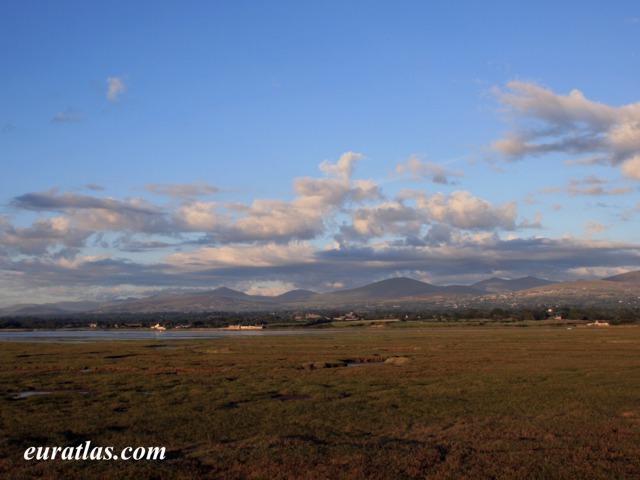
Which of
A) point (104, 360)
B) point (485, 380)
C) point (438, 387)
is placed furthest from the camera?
point (104, 360)

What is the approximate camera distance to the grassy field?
1712 cm

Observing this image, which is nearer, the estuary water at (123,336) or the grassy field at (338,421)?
the grassy field at (338,421)

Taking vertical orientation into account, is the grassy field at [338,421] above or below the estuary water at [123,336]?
above

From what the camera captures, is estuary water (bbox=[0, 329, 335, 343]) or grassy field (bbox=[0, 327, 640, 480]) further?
estuary water (bbox=[0, 329, 335, 343])

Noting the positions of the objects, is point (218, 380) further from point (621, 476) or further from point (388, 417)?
point (621, 476)

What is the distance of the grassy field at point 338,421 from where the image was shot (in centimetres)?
1712

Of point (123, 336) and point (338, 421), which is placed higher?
point (338, 421)

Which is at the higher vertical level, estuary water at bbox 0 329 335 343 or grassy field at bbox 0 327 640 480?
grassy field at bbox 0 327 640 480

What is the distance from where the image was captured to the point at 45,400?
30188mm

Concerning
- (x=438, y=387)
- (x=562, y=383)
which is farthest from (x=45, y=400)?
(x=562, y=383)

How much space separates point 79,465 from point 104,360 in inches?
1699

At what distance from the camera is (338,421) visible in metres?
24.6

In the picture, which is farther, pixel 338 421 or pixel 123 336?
pixel 123 336

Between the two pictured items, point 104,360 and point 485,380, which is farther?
point 104,360
